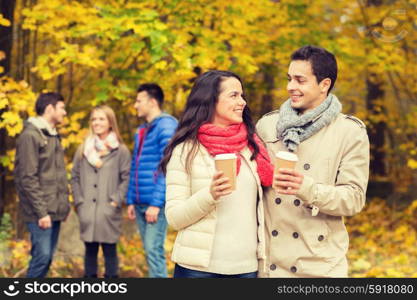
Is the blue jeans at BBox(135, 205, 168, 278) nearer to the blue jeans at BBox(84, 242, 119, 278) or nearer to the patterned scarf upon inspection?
the blue jeans at BBox(84, 242, 119, 278)

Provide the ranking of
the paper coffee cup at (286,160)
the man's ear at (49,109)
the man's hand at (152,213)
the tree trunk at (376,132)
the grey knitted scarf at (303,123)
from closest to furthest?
the paper coffee cup at (286,160)
the grey knitted scarf at (303,123)
the man's hand at (152,213)
the man's ear at (49,109)
the tree trunk at (376,132)

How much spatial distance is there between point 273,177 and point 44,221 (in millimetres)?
3541

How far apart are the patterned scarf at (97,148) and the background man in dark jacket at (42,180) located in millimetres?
285

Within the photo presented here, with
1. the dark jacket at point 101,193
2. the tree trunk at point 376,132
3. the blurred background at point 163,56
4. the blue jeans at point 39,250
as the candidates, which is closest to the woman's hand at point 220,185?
the blue jeans at point 39,250

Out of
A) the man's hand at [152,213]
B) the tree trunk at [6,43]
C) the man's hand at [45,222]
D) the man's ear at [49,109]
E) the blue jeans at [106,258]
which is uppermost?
the tree trunk at [6,43]

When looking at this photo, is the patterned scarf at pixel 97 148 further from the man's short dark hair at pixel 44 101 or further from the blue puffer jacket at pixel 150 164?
the man's short dark hair at pixel 44 101

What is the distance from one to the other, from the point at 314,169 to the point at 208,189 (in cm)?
62

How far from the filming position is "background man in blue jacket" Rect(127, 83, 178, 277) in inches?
255

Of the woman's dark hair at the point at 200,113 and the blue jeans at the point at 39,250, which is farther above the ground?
the woman's dark hair at the point at 200,113

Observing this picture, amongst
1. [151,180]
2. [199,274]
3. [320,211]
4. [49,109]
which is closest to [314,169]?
[320,211]

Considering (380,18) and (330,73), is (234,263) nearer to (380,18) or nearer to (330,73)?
(330,73)

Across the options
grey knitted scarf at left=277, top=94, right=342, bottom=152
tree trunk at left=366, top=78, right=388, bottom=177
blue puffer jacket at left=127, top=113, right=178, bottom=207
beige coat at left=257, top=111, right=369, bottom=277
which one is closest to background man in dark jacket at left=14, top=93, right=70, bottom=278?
blue puffer jacket at left=127, top=113, right=178, bottom=207

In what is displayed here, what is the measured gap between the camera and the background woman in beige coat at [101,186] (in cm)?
671

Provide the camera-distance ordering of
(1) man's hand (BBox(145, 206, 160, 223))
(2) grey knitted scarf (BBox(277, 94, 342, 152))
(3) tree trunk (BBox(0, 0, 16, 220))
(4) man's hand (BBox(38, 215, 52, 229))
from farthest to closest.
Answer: (3) tree trunk (BBox(0, 0, 16, 220))
(1) man's hand (BBox(145, 206, 160, 223))
(4) man's hand (BBox(38, 215, 52, 229))
(2) grey knitted scarf (BBox(277, 94, 342, 152))
